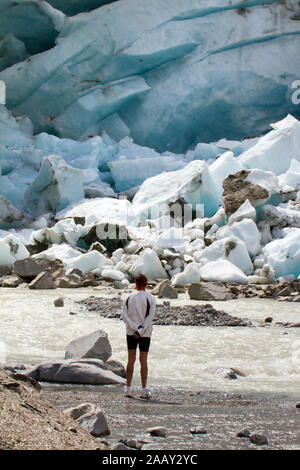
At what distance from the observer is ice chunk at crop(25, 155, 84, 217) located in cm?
1619

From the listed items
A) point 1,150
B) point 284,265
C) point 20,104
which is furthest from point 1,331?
point 20,104

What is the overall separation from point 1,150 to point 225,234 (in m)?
8.66

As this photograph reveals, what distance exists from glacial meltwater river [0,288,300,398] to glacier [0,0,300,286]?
5.07 m

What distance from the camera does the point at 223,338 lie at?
19.9ft

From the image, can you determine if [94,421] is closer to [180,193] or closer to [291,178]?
[180,193]

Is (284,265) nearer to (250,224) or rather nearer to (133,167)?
(250,224)

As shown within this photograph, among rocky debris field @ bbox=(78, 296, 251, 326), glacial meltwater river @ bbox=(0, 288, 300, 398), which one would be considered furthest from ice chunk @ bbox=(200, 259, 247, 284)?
rocky debris field @ bbox=(78, 296, 251, 326)

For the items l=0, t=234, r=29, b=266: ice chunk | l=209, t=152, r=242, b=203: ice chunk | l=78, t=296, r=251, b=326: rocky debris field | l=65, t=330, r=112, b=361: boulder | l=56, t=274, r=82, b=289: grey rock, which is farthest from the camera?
l=209, t=152, r=242, b=203: ice chunk

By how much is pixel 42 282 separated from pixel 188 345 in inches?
197

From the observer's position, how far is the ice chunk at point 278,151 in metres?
15.8

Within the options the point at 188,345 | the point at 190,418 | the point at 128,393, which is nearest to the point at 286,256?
the point at 188,345

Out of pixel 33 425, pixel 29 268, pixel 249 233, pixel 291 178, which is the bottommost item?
pixel 29 268

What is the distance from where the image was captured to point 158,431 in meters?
2.59

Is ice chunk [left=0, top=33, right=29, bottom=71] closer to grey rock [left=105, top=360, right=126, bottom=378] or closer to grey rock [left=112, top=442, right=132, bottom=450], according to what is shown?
grey rock [left=105, top=360, right=126, bottom=378]
